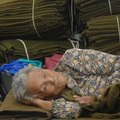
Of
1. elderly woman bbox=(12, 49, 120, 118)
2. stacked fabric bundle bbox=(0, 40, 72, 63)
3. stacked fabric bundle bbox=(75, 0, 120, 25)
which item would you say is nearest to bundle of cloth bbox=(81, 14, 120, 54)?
stacked fabric bundle bbox=(75, 0, 120, 25)

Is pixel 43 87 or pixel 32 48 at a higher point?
pixel 32 48

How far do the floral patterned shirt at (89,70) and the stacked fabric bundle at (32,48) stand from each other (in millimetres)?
632

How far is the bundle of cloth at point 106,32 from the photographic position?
2480 millimetres

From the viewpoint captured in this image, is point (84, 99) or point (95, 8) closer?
point (84, 99)

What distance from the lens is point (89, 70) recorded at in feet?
6.26

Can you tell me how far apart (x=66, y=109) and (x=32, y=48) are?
1.08m

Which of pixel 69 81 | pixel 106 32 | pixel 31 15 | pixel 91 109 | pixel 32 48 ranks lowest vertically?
pixel 91 109

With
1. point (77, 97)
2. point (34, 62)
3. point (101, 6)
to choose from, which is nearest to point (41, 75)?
point (77, 97)

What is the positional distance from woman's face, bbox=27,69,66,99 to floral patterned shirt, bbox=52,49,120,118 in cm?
8

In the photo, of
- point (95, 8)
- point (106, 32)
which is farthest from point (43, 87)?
point (95, 8)

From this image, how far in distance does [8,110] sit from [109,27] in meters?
1.34

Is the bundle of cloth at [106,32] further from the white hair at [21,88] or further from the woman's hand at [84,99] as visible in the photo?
the white hair at [21,88]

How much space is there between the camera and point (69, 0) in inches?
109

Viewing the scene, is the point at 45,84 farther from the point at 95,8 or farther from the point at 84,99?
the point at 95,8
